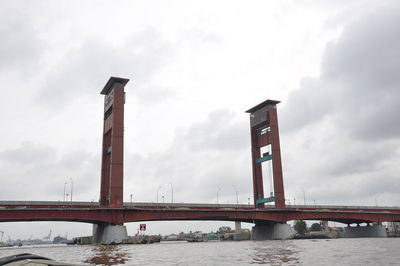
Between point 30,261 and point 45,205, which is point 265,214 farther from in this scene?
point 30,261

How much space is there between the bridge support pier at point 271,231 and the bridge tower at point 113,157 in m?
38.3

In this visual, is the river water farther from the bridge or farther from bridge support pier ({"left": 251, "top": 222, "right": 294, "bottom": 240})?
bridge support pier ({"left": 251, "top": 222, "right": 294, "bottom": 240})

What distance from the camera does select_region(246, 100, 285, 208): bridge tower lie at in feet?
329

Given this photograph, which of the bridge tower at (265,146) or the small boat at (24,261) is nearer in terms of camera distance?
the small boat at (24,261)

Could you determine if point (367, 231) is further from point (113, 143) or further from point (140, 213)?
point (113, 143)

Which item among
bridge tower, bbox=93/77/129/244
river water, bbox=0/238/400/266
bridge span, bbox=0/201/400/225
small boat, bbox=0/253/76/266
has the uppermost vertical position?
bridge tower, bbox=93/77/129/244

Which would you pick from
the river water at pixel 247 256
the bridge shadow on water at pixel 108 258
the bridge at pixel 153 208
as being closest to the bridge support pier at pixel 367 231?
the bridge at pixel 153 208

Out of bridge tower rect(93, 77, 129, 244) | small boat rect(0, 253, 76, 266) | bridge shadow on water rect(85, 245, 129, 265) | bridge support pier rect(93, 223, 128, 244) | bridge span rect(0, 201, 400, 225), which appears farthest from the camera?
bridge tower rect(93, 77, 129, 244)

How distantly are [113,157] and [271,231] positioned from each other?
1733 inches

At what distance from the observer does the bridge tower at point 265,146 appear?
329 ft

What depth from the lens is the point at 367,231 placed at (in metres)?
113

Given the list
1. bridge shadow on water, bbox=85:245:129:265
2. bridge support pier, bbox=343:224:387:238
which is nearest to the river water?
bridge shadow on water, bbox=85:245:129:265

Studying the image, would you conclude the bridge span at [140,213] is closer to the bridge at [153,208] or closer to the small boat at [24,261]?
the bridge at [153,208]

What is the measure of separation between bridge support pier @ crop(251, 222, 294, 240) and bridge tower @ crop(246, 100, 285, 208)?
4894 mm
